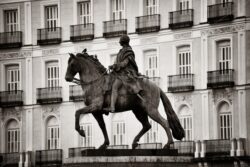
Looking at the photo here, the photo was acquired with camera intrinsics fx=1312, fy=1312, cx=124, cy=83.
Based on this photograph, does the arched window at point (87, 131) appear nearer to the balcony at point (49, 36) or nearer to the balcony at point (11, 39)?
the balcony at point (49, 36)

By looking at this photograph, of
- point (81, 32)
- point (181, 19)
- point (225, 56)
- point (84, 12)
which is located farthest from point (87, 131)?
point (225, 56)

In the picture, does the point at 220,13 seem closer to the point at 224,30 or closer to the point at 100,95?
the point at 224,30

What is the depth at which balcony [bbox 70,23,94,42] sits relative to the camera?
3418 inches

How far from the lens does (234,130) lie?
79625 millimetres

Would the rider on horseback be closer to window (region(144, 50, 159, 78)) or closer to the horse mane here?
the horse mane

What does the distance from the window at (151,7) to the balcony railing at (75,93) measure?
273 inches

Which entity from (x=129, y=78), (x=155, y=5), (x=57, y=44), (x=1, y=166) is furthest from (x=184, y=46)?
(x=129, y=78)

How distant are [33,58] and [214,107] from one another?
1568 cm

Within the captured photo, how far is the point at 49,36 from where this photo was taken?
89062 millimetres

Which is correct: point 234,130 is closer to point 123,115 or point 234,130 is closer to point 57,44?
point 123,115

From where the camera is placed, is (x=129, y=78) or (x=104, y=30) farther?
(x=104, y=30)

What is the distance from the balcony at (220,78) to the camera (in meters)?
79.4

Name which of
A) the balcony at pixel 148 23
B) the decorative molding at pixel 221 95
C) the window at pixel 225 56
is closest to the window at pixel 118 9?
the balcony at pixel 148 23

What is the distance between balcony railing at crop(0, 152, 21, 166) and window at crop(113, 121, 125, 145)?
26.1ft
